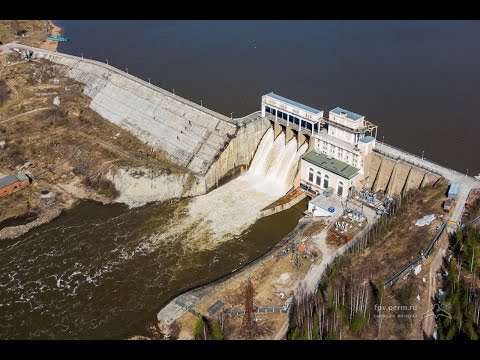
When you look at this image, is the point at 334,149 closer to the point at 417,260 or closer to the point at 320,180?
the point at 320,180

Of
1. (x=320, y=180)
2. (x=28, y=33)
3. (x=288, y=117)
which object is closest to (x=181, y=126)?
(x=288, y=117)

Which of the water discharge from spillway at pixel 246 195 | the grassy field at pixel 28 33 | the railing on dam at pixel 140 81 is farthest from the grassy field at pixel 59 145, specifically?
the grassy field at pixel 28 33

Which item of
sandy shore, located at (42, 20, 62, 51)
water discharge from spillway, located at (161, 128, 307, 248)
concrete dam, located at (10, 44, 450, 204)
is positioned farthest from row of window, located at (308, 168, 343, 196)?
sandy shore, located at (42, 20, 62, 51)

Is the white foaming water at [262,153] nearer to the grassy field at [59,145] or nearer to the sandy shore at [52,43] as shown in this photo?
the grassy field at [59,145]

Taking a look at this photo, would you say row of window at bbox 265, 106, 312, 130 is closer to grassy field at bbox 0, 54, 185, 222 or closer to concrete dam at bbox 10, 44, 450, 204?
concrete dam at bbox 10, 44, 450, 204
